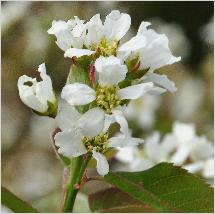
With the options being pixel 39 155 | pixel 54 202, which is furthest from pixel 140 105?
pixel 54 202

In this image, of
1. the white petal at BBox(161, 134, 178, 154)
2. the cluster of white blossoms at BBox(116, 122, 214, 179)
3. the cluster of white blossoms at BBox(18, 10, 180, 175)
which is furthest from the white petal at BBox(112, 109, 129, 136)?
the white petal at BBox(161, 134, 178, 154)

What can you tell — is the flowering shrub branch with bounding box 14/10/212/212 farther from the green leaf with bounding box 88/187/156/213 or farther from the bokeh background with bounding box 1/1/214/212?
the bokeh background with bounding box 1/1/214/212

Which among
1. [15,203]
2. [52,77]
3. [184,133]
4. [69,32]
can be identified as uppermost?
[52,77]

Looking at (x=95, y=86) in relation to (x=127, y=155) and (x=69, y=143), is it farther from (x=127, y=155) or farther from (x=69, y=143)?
(x=127, y=155)

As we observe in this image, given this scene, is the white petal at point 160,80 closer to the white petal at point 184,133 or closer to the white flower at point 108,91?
the white flower at point 108,91

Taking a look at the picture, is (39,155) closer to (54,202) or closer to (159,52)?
(54,202)

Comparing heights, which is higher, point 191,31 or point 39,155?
point 191,31

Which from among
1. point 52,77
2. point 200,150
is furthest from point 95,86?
point 52,77

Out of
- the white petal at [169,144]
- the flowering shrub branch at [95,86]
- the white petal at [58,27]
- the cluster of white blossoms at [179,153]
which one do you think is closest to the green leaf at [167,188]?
the flowering shrub branch at [95,86]
